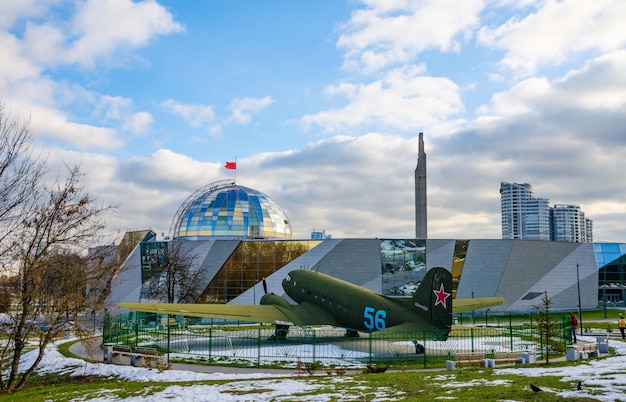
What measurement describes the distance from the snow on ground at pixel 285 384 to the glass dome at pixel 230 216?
49.9 metres

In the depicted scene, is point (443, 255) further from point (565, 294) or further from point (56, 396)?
point (56, 396)

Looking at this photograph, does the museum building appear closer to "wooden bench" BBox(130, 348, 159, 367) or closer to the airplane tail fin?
the airplane tail fin

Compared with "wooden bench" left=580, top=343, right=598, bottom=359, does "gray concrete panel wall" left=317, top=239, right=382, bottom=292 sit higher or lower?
higher

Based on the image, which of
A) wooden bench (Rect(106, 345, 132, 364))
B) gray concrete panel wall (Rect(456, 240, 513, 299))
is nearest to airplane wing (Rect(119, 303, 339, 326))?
wooden bench (Rect(106, 345, 132, 364))

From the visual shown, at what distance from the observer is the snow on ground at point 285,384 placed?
1609cm

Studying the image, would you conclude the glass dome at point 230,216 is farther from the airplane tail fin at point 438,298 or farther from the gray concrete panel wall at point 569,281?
the airplane tail fin at point 438,298

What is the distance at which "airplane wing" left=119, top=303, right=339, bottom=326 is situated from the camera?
33000 millimetres

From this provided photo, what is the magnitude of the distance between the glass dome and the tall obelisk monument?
23.5 m

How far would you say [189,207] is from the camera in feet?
263

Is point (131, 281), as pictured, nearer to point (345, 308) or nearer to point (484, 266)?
point (345, 308)

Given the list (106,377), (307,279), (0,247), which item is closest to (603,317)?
(307,279)

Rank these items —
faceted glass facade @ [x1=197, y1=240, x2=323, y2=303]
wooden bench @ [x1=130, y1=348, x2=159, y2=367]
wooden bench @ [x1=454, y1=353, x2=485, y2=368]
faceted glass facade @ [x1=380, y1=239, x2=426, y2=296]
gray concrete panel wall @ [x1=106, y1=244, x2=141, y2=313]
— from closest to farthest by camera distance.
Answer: wooden bench @ [x1=454, y1=353, x2=485, y2=368] → wooden bench @ [x1=130, y1=348, x2=159, y2=367] → faceted glass facade @ [x1=380, y1=239, x2=426, y2=296] → faceted glass facade @ [x1=197, y1=240, x2=323, y2=303] → gray concrete panel wall @ [x1=106, y1=244, x2=141, y2=313]

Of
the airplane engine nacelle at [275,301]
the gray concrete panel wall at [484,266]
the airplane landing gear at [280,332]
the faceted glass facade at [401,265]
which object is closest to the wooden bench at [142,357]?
the airplane landing gear at [280,332]

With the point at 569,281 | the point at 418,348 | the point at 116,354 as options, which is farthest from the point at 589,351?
the point at 569,281
